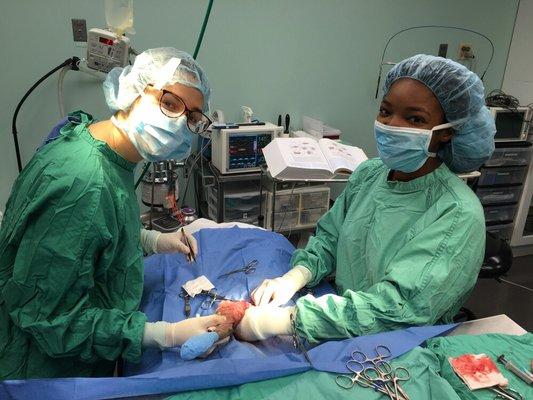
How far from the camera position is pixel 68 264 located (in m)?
0.87

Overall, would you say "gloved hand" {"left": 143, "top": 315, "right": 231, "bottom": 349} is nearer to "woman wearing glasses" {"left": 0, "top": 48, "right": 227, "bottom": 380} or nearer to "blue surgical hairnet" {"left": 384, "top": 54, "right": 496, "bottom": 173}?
"woman wearing glasses" {"left": 0, "top": 48, "right": 227, "bottom": 380}

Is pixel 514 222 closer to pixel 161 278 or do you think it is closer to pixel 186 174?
pixel 186 174

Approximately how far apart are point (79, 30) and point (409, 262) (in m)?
2.14

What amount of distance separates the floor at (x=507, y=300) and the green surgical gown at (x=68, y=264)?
7.24 ft

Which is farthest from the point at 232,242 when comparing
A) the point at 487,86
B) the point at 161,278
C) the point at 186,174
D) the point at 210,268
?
the point at 487,86

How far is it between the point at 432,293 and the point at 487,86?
116 inches

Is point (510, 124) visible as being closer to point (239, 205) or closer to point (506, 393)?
point (239, 205)

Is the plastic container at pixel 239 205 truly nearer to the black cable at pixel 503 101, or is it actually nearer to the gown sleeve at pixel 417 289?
the gown sleeve at pixel 417 289

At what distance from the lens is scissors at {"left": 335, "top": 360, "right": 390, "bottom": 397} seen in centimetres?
81

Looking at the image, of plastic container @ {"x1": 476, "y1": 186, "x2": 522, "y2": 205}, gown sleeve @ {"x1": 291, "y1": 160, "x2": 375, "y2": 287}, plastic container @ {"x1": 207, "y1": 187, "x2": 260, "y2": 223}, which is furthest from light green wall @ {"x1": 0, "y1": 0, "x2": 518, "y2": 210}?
gown sleeve @ {"x1": 291, "y1": 160, "x2": 375, "y2": 287}

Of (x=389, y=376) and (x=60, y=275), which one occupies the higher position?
(x=60, y=275)

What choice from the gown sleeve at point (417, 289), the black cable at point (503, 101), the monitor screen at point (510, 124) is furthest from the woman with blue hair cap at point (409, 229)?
the black cable at point (503, 101)

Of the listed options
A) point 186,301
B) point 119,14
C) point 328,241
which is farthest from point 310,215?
point 119,14

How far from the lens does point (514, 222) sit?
3205mm
